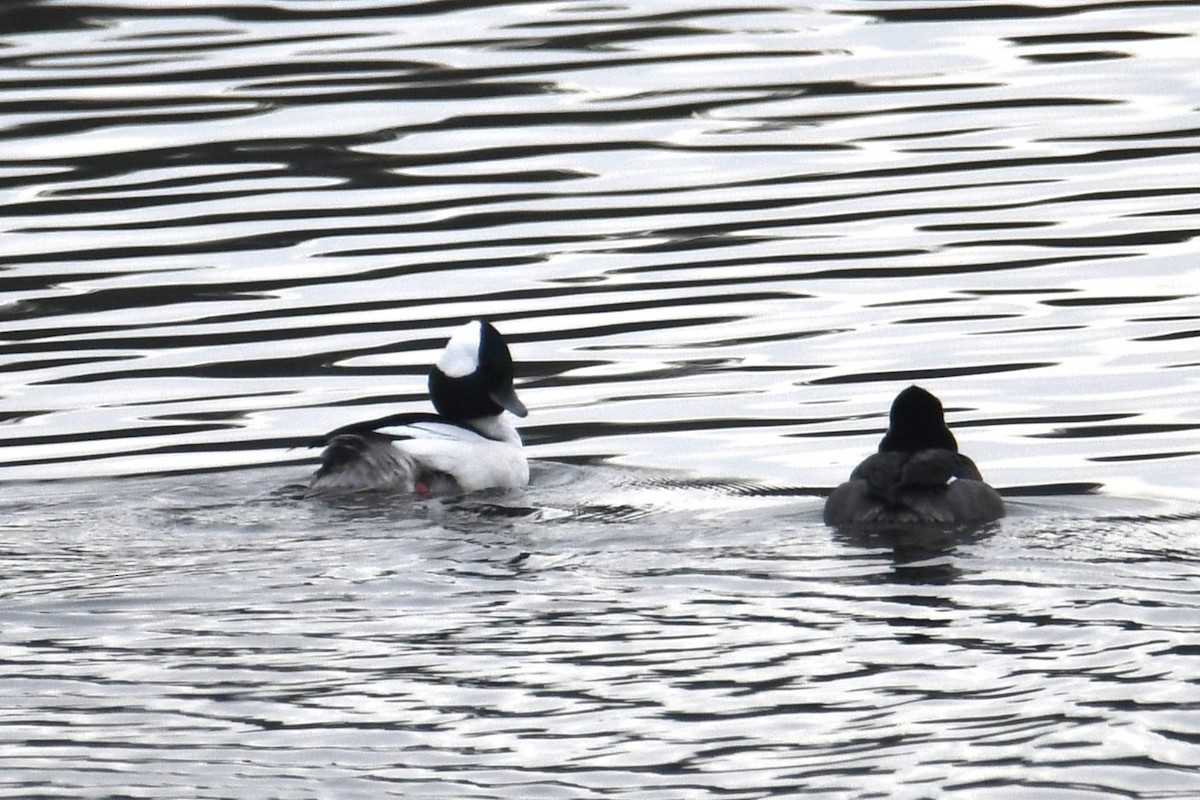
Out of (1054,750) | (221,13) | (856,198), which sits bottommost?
(1054,750)

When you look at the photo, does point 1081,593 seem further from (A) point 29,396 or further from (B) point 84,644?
(A) point 29,396

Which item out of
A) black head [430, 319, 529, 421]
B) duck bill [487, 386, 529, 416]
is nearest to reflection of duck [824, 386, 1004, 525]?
duck bill [487, 386, 529, 416]

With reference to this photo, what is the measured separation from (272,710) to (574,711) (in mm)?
959

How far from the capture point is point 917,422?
11.0 meters

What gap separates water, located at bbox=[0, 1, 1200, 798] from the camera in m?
7.56

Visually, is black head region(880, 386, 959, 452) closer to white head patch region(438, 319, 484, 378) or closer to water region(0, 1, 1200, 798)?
water region(0, 1, 1200, 798)

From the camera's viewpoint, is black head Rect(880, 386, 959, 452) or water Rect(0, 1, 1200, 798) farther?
black head Rect(880, 386, 959, 452)

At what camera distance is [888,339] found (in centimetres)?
1420

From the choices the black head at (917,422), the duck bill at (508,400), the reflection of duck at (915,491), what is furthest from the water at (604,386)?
the black head at (917,422)

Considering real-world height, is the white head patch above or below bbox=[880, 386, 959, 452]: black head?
above

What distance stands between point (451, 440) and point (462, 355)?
2.42ft

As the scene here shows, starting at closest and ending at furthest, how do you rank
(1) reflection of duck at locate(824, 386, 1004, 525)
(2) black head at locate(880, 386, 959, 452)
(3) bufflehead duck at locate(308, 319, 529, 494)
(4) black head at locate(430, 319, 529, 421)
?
(1) reflection of duck at locate(824, 386, 1004, 525) < (2) black head at locate(880, 386, 959, 452) < (3) bufflehead duck at locate(308, 319, 529, 494) < (4) black head at locate(430, 319, 529, 421)

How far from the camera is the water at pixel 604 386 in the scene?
7.56 meters

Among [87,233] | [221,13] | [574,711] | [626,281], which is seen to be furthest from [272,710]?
[221,13]
